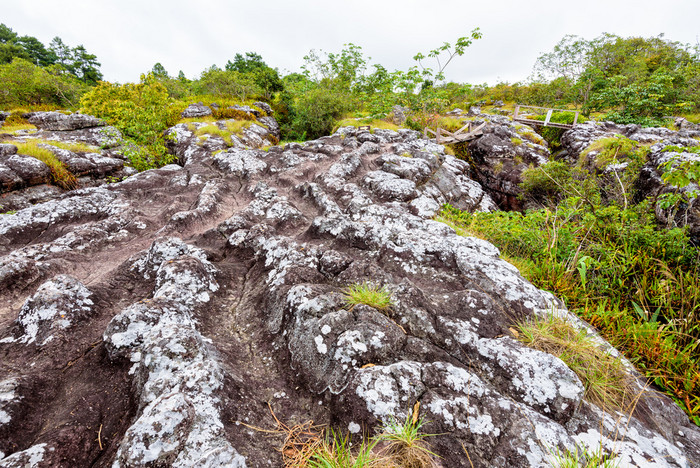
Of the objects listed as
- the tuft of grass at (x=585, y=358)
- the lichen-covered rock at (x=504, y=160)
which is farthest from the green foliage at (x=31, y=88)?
the tuft of grass at (x=585, y=358)

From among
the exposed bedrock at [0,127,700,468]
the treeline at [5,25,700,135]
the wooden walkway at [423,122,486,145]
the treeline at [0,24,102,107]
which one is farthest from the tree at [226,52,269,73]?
the exposed bedrock at [0,127,700,468]

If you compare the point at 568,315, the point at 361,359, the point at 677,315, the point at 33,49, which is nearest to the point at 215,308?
the point at 361,359

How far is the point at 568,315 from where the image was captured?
358cm

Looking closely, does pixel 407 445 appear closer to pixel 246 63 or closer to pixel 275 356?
pixel 275 356

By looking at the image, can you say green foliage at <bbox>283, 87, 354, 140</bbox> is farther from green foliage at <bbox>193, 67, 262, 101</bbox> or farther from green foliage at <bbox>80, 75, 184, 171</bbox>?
green foliage at <bbox>80, 75, 184, 171</bbox>

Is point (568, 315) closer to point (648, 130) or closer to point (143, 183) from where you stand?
point (143, 183)

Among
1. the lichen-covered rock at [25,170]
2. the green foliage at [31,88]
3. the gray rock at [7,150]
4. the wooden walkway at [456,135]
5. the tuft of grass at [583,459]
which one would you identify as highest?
the green foliage at [31,88]

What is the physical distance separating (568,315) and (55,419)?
19.0 feet

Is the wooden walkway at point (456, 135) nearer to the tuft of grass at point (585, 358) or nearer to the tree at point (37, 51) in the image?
the tuft of grass at point (585, 358)

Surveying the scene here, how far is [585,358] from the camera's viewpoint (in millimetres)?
2934

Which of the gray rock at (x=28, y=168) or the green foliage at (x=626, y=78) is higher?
the green foliage at (x=626, y=78)

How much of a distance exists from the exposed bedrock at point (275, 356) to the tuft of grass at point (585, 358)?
6.4 inches

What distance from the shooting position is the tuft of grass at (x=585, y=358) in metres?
2.72

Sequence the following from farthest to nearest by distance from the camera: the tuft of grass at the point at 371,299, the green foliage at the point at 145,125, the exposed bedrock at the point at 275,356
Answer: the green foliage at the point at 145,125 < the tuft of grass at the point at 371,299 < the exposed bedrock at the point at 275,356
